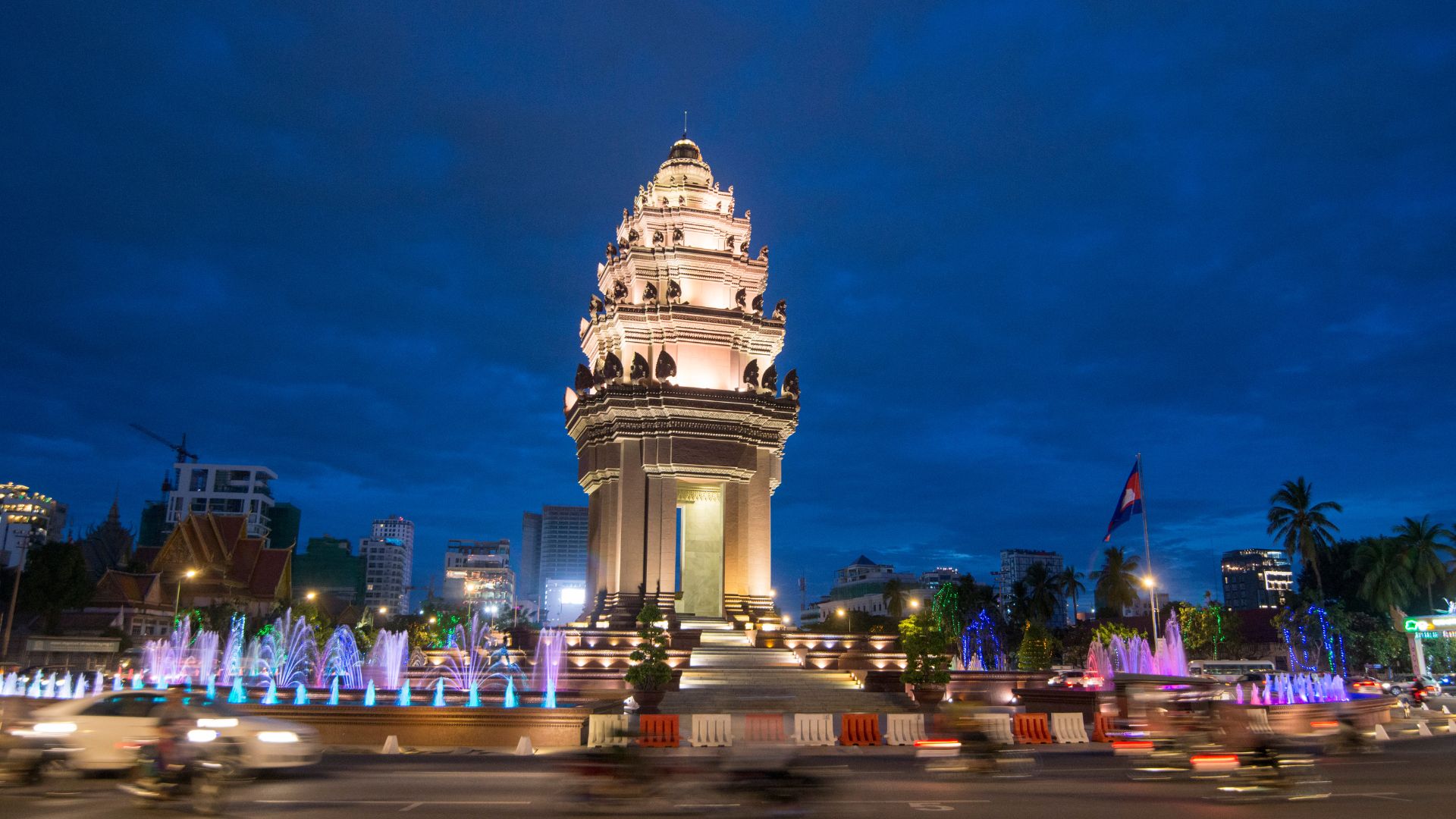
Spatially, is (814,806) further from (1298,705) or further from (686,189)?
(686,189)

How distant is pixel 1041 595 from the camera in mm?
86875

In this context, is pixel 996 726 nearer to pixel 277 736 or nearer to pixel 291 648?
pixel 277 736

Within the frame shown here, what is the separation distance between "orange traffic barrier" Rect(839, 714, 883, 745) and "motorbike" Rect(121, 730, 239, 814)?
13145mm

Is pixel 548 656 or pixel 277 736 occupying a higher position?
pixel 548 656

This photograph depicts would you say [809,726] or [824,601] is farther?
[824,601]

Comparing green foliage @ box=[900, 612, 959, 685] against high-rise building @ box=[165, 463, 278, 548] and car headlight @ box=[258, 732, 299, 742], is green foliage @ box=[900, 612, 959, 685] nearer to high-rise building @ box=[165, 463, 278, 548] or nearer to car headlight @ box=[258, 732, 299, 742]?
car headlight @ box=[258, 732, 299, 742]

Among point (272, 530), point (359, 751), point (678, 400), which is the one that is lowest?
point (359, 751)

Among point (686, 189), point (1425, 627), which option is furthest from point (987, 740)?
point (1425, 627)

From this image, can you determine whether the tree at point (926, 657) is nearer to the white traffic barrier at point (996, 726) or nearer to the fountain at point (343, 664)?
the white traffic barrier at point (996, 726)

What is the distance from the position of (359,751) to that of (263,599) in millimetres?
63569

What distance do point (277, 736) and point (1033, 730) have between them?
1573cm

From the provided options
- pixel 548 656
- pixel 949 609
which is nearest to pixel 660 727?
pixel 548 656

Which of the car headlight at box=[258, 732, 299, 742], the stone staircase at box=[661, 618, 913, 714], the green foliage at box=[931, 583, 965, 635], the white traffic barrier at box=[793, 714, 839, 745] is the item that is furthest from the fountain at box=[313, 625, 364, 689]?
the green foliage at box=[931, 583, 965, 635]

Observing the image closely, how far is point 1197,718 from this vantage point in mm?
14375
